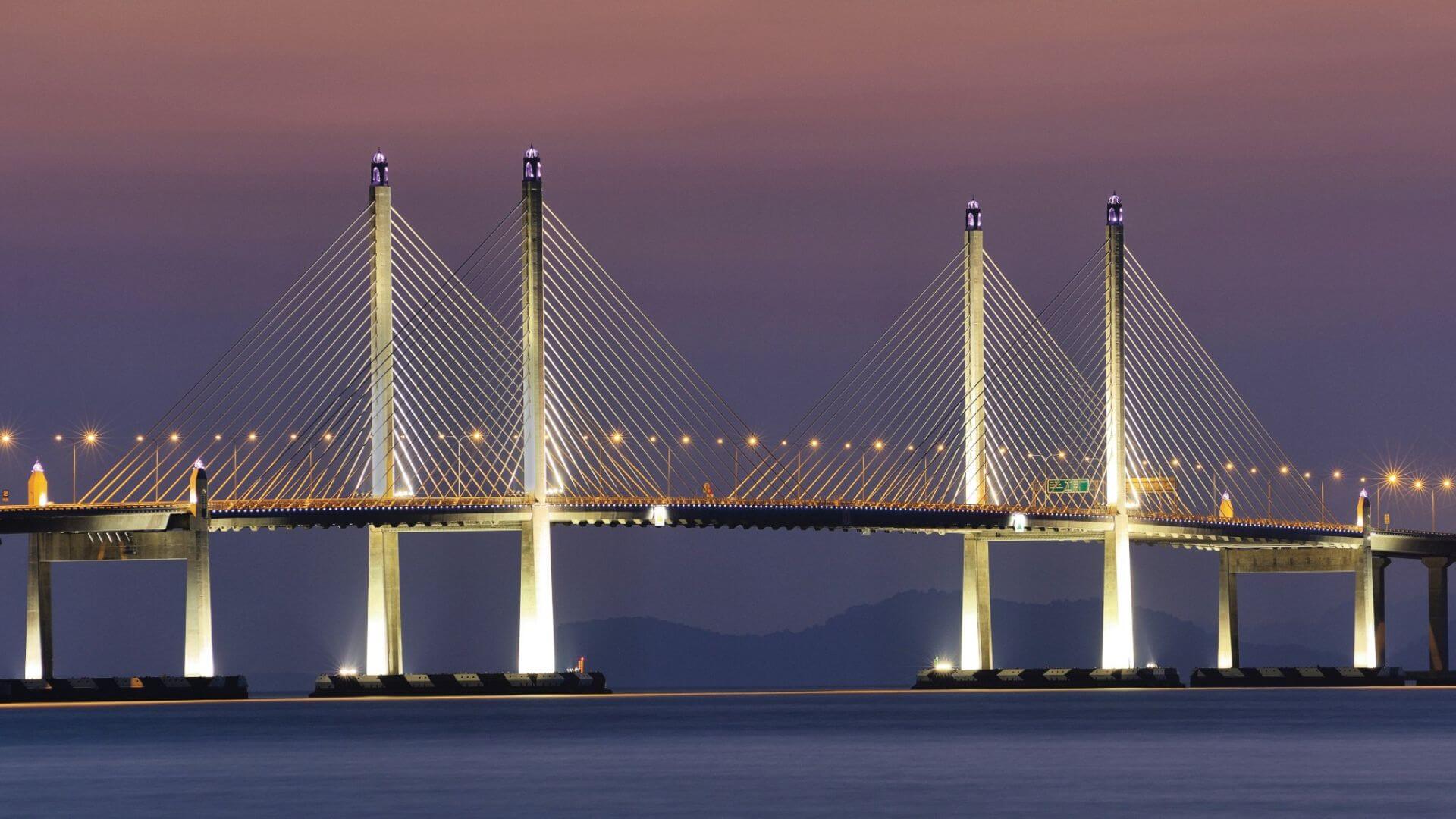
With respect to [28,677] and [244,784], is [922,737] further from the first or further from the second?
[28,677]

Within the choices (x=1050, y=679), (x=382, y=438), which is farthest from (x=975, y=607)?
(x=382, y=438)

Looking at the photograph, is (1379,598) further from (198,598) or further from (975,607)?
(198,598)

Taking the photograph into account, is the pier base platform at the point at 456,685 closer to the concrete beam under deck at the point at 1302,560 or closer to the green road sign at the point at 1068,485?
the green road sign at the point at 1068,485

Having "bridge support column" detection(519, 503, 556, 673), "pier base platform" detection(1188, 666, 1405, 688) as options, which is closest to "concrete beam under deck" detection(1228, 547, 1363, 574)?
"pier base platform" detection(1188, 666, 1405, 688)

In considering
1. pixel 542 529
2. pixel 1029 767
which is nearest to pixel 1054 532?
pixel 542 529

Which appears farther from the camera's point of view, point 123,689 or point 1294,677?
point 1294,677

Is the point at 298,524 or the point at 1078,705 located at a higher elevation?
the point at 298,524

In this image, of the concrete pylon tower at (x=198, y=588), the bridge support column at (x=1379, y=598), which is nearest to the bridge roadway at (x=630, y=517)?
the concrete pylon tower at (x=198, y=588)

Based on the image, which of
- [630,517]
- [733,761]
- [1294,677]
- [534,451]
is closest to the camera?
[733,761]
